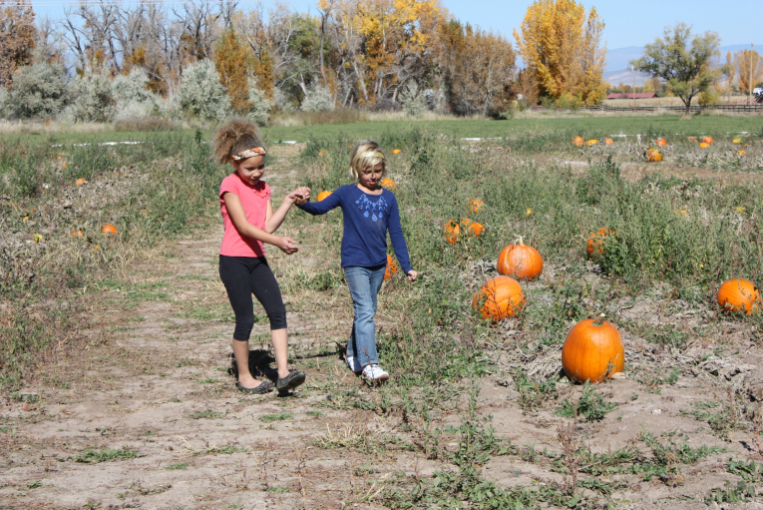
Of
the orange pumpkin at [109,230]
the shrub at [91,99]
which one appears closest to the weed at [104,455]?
the orange pumpkin at [109,230]

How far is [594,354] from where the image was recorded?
189 inches

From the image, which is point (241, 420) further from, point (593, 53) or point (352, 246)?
point (593, 53)

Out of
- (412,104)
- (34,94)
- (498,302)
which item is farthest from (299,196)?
(412,104)

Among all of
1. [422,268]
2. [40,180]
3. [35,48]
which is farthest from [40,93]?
[422,268]

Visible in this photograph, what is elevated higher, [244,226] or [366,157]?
[366,157]

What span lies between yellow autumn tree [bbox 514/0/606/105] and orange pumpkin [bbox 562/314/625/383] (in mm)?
68620

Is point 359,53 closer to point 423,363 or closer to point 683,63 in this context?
point 683,63

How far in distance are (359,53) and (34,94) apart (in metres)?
31.0

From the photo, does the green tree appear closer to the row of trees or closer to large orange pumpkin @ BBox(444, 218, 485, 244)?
the row of trees

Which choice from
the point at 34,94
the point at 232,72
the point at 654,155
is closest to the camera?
the point at 654,155

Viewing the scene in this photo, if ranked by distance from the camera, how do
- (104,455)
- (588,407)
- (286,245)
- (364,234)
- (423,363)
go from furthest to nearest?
1. (423,363)
2. (364,234)
3. (286,245)
4. (588,407)
5. (104,455)

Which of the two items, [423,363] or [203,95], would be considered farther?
[203,95]

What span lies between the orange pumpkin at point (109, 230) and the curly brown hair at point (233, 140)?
5.39 metres

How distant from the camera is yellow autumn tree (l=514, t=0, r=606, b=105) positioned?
7075 cm
